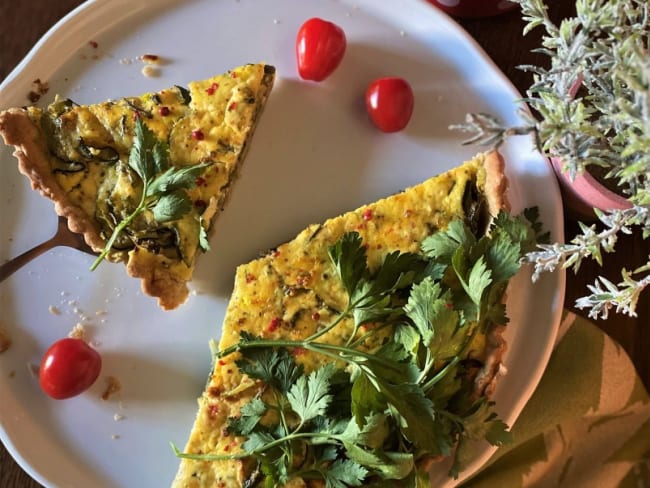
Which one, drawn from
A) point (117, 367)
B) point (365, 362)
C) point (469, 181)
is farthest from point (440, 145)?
point (117, 367)

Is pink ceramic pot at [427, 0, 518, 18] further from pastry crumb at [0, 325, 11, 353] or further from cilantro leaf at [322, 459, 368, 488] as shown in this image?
pastry crumb at [0, 325, 11, 353]

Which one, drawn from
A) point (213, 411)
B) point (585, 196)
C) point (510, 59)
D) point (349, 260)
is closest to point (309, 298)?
point (349, 260)

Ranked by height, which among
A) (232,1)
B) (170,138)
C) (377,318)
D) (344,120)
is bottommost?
(377,318)

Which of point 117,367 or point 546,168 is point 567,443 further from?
point 117,367

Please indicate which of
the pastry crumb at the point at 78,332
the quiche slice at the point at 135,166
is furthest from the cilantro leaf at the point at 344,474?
the pastry crumb at the point at 78,332

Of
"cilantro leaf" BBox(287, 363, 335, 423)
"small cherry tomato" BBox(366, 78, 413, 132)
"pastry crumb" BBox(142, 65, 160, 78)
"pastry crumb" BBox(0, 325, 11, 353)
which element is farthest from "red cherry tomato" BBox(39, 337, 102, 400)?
"small cherry tomato" BBox(366, 78, 413, 132)
